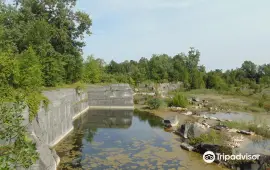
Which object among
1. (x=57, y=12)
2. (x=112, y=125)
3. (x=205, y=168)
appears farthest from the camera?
(x=57, y=12)

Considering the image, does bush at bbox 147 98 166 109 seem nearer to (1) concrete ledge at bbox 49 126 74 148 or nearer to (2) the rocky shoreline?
(2) the rocky shoreline

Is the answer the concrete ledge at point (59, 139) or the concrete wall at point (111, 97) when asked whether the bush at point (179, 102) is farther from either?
the concrete ledge at point (59, 139)

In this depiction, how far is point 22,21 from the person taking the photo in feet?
79.3

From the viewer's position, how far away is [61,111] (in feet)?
58.3

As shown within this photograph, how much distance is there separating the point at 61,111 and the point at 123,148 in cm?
500

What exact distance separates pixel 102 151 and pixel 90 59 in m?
29.6

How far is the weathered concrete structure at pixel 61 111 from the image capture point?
11383 millimetres

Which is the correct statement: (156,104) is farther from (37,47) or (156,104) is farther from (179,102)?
(37,47)

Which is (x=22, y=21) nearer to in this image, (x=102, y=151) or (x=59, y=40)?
(x=59, y=40)

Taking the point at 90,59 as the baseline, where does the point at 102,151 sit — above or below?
below

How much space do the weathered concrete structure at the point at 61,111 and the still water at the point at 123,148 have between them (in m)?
0.77

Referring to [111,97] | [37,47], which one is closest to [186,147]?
[37,47]

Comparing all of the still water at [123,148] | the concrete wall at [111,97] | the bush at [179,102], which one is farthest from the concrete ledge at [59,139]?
the bush at [179,102]

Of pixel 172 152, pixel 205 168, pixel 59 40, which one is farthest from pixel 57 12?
pixel 205 168
